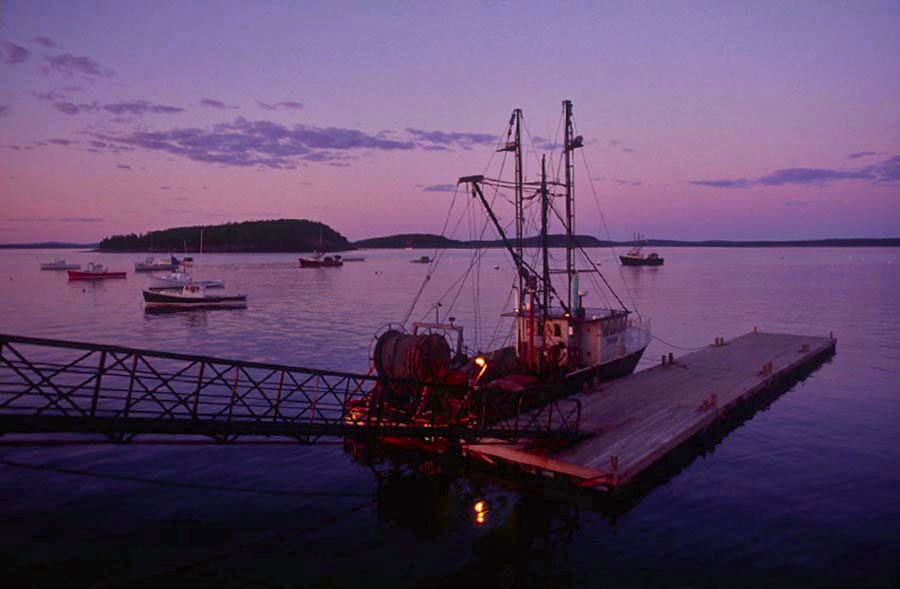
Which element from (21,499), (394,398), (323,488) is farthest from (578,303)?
(21,499)

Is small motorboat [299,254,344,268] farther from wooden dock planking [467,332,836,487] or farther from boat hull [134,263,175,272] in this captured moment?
wooden dock planking [467,332,836,487]

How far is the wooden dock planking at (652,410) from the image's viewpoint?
17.2 metres

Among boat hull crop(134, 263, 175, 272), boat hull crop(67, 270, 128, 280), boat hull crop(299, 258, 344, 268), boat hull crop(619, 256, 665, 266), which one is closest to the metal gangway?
boat hull crop(67, 270, 128, 280)

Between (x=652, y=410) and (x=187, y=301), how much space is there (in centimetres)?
6612

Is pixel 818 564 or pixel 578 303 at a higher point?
pixel 578 303

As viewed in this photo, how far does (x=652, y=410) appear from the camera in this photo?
22.7m

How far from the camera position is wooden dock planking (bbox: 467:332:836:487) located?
17.2 metres

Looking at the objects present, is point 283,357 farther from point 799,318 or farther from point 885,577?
point 799,318

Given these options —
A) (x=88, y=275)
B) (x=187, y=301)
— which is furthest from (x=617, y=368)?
(x=88, y=275)

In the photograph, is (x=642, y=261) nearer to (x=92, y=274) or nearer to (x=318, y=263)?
(x=318, y=263)

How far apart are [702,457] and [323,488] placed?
1440 centimetres

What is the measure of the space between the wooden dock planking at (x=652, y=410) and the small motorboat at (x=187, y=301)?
59.1 meters

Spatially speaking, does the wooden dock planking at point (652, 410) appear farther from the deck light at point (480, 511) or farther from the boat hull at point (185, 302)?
the boat hull at point (185, 302)

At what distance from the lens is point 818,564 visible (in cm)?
1414
